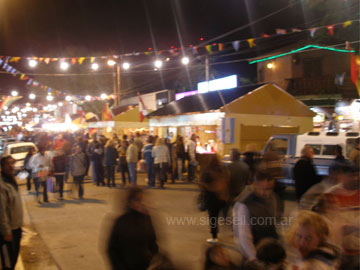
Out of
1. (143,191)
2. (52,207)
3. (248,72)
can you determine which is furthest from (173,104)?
(248,72)

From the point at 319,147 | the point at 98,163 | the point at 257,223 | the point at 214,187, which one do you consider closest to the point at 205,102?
the point at 98,163

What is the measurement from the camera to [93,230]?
6926mm

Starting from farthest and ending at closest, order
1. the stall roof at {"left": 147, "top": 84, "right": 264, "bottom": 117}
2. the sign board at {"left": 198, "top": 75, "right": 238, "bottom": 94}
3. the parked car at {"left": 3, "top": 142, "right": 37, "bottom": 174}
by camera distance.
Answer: the sign board at {"left": 198, "top": 75, "right": 238, "bottom": 94} → the parked car at {"left": 3, "top": 142, "right": 37, "bottom": 174} → the stall roof at {"left": 147, "top": 84, "right": 264, "bottom": 117}

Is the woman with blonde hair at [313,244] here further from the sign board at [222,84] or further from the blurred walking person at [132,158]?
the sign board at [222,84]

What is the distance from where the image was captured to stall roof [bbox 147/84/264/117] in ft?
43.1

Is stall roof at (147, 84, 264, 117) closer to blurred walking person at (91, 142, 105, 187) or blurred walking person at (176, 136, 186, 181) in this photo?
blurred walking person at (176, 136, 186, 181)

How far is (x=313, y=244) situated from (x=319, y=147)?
7.88 m

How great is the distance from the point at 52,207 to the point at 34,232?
223cm

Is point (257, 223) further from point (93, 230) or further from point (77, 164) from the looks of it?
point (77, 164)

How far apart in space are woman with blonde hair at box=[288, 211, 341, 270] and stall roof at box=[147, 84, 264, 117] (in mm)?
10309

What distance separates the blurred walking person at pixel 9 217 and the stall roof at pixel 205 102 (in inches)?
358

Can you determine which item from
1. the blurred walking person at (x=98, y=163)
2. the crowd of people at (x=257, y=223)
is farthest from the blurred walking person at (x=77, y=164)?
the crowd of people at (x=257, y=223)

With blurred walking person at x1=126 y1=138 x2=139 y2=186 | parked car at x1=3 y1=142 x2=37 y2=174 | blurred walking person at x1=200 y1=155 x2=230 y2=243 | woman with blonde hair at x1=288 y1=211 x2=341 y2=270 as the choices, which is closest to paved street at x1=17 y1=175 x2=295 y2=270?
blurred walking person at x1=200 y1=155 x2=230 y2=243

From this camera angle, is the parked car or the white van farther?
the parked car
